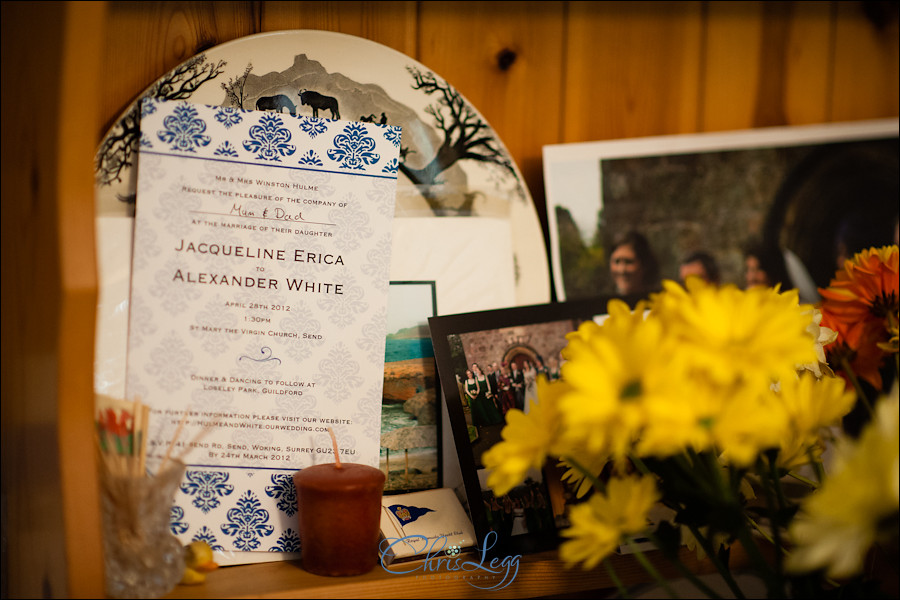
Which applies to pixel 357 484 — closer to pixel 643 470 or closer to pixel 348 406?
pixel 348 406

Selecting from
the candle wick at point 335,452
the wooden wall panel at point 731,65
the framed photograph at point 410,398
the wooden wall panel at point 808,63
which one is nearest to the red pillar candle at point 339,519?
the candle wick at point 335,452

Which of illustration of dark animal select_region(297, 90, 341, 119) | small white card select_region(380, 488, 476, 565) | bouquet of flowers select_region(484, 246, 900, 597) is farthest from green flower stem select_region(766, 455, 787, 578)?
illustration of dark animal select_region(297, 90, 341, 119)

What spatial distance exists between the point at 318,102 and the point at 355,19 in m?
0.13

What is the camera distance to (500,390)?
0.65m

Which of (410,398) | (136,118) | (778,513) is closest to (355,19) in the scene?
(136,118)

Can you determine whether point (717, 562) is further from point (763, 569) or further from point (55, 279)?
point (55, 279)

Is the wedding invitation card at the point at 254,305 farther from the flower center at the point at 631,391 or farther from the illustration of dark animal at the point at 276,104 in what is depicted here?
the flower center at the point at 631,391

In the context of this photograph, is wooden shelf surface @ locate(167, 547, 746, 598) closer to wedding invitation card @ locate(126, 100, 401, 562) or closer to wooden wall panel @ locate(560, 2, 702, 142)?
wedding invitation card @ locate(126, 100, 401, 562)

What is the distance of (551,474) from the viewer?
63cm

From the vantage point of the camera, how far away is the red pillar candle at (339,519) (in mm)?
525

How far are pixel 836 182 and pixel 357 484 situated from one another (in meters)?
0.71

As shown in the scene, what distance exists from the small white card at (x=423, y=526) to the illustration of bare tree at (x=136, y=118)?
38 cm

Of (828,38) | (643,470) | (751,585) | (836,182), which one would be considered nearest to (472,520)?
(643,470)

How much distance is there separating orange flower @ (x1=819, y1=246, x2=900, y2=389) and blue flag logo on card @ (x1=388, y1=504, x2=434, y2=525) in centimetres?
39
